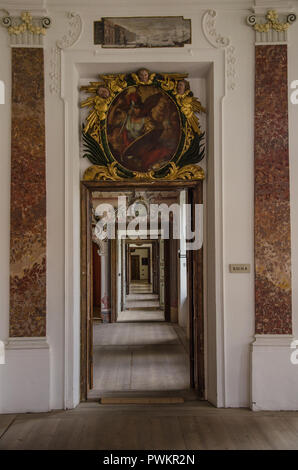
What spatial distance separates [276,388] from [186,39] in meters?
4.10

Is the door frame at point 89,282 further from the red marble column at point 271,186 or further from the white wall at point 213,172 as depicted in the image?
the red marble column at point 271,186

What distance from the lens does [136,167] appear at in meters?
4.90

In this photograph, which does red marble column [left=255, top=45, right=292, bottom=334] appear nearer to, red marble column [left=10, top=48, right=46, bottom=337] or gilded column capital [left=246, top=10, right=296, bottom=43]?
gilded column capital [left=246, top=10, right=296, bottom=43]

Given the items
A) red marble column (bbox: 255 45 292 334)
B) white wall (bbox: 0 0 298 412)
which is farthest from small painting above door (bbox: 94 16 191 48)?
red marble column (bbox: 255 45 292 334)

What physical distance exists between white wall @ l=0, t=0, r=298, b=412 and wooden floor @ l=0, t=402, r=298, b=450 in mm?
343

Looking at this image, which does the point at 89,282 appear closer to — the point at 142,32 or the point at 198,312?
the point at 198,312

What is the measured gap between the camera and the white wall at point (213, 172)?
15.2 feet

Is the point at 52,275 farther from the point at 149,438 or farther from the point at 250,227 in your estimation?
the point at 250,227

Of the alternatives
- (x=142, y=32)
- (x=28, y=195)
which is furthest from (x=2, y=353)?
(x=142, y=32)

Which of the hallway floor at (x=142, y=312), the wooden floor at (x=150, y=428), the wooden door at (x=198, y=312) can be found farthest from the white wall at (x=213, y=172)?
the hallway floor at (x=142, y=312)

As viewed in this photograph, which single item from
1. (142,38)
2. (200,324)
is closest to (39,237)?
(200,324)

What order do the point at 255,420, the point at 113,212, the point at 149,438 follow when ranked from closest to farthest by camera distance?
the point at 149,438
the point at 255,420
the point at 113,212

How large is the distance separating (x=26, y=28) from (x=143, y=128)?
173 cm

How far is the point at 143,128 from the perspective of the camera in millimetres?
4926
